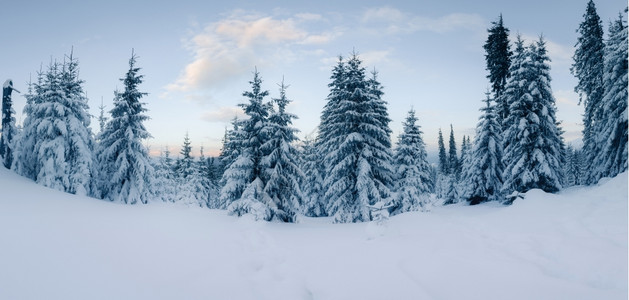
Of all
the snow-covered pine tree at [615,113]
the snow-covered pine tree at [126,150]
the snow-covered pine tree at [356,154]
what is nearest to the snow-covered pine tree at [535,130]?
the snow-covered pine tree at [615,113]

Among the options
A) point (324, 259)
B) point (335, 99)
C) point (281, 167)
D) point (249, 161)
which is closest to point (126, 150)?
point (249, 161)

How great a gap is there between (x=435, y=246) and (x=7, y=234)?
10.1m

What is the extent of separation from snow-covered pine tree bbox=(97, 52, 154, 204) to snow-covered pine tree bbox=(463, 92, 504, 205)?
28143 mm

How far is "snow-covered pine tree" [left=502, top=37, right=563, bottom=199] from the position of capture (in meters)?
21.0

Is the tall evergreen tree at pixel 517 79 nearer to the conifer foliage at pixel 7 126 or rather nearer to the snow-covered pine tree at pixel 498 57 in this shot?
the snow-covered pine tree at pixel 498 57

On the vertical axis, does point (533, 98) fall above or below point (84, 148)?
above

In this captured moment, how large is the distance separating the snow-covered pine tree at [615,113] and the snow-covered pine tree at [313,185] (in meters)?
23.3

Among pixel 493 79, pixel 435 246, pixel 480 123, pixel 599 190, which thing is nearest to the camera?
pixel 435 246

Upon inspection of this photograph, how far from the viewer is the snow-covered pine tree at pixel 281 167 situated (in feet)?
59.2

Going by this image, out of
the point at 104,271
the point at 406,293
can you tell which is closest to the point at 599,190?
the point at 406,293

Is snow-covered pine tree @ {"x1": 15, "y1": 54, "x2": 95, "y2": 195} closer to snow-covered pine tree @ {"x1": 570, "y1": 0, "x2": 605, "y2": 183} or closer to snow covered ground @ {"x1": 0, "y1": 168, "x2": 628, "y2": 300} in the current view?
snow covered ground @ {"x1": 0, "y1": 168, "x2": 628, "y2": 300}

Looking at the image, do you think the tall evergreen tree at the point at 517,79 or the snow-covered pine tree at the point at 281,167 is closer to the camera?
the snow-covered pine tree at the point at 281,167

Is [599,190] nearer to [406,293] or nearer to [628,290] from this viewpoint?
[628,290]

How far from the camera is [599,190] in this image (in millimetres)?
13289
